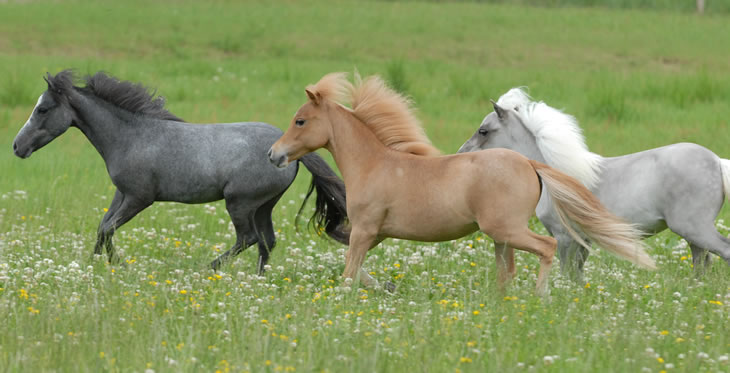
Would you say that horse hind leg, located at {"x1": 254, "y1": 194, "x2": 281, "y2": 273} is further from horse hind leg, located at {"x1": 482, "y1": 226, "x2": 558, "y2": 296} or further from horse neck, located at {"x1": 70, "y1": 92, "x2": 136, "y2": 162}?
horse hind leg, located at {"x1": 482, "y1": 226, "x2": 558, "y2": 296}

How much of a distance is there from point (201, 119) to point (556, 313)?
10241 mm

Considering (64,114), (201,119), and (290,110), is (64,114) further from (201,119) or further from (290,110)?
(290,110)

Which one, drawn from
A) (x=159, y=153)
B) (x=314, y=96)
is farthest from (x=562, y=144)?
(x=159, y=153)

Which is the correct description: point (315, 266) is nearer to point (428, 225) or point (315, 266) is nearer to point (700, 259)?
point (428, 225)

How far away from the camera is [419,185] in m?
6.38

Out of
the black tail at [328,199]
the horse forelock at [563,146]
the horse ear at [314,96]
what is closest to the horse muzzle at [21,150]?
the black tail at [328,199]

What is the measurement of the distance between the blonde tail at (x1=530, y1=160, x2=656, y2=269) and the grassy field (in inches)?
12.0

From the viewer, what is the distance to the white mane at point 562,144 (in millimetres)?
7109

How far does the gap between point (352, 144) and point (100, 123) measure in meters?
2.12

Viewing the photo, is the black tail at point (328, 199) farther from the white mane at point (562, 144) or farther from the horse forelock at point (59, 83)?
the horse forelock at point (59, 83)

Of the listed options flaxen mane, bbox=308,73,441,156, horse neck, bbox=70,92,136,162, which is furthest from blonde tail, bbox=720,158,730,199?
horse neck, bbox=70,92,136,162

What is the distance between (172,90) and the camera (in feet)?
55.9

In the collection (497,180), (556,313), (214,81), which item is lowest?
(214,81)

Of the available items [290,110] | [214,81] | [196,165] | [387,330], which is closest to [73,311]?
[387,330]
